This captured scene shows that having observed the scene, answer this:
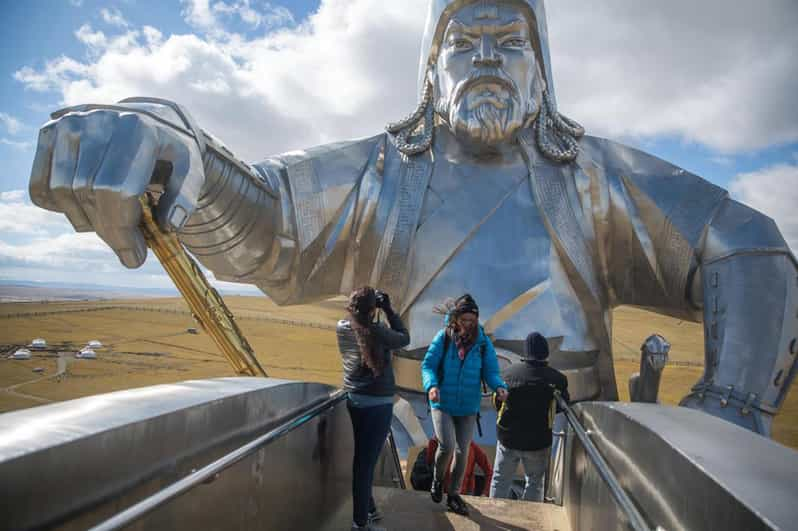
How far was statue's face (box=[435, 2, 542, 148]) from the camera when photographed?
466 cm

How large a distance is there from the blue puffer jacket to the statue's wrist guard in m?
2.11

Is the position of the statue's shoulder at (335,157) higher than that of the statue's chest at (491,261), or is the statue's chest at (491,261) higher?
the statue's shoulder at (335,157)

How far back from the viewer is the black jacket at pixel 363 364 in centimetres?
232

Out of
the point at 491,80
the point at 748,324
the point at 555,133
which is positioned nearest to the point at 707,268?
the point at 748,324

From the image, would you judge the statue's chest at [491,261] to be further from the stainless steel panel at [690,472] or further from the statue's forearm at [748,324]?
the stainless steel panel at [690,472]

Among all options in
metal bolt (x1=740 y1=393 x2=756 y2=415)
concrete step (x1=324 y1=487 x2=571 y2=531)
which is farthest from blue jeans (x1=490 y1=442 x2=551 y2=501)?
metal bolt (x1=740 y1=393 x2=756 y2=415)

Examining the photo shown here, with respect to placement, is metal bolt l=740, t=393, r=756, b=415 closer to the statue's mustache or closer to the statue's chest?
the statue's chest

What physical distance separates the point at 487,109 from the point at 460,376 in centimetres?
284

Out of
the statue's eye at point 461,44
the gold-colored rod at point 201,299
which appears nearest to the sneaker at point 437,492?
the gold-colored rod at point 201,299

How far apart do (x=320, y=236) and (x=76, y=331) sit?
25.9 m

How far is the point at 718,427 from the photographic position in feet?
5.05

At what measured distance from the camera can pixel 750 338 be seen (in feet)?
12.5

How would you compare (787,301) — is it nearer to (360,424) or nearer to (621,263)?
(621,263)

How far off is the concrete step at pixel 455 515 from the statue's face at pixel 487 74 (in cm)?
307
